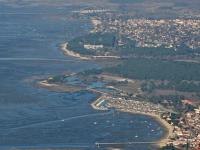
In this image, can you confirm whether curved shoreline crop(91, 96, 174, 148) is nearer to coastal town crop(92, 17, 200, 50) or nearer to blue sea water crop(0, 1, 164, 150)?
blue sea water crop(0, 1, 164, 150)

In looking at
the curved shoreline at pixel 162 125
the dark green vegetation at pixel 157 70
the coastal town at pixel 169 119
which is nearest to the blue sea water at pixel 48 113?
the curved shoreline at pixel 162 125

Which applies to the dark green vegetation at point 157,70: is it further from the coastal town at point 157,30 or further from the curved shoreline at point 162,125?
the curved shoreline at point 162,125

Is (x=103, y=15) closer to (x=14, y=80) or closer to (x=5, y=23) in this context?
(x=5, y=23)

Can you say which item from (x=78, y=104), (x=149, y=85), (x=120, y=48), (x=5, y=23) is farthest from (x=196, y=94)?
(x=5, y=23)

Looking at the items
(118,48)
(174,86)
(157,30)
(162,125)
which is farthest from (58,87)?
(157,30)

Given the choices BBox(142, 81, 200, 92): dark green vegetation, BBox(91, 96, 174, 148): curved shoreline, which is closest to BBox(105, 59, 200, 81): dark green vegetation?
BBox(142, 81, 200, 92): dark green vegetation
